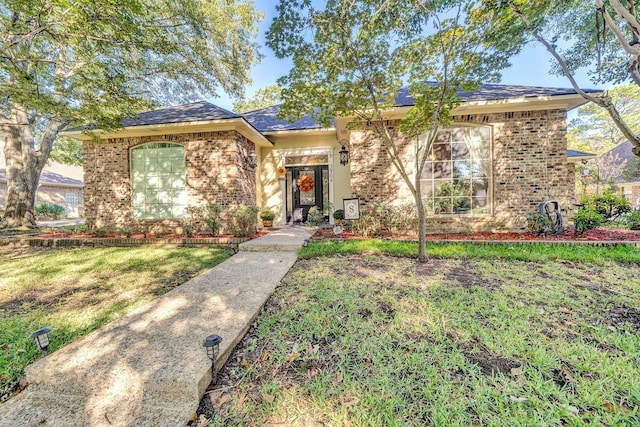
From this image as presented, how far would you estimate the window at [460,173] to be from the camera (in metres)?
7.29

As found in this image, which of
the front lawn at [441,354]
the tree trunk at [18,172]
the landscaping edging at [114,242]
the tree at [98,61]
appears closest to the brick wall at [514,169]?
the front lawn at [441,354]

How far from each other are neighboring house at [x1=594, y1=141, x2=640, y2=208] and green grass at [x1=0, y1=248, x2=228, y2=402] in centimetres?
2441

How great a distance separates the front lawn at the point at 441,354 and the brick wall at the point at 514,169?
3.40m

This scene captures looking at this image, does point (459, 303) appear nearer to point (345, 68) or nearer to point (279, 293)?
point (279, 293)

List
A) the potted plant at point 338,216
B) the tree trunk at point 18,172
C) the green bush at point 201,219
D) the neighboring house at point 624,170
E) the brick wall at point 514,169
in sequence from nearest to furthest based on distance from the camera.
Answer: the brick wall at point 514,169, the green bush at point 201,219, the potted plant at point 338,216, the tree trunk at point 18,172, the neighboring house at point 624,170

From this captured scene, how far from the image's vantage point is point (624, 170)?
1652 cm

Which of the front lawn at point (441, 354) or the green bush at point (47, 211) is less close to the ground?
the green bush at point (47, 211)

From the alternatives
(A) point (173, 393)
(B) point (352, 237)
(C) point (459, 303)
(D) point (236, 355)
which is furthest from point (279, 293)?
(B) point (352, 237)

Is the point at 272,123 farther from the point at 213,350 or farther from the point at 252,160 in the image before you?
the point at 213,350

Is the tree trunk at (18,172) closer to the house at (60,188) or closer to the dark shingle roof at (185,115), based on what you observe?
the dark shingle roof at (185,115)

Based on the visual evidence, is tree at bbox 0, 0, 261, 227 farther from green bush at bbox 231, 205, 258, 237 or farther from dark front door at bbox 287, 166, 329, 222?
dark front door at bbox 287, 166, 329, 222

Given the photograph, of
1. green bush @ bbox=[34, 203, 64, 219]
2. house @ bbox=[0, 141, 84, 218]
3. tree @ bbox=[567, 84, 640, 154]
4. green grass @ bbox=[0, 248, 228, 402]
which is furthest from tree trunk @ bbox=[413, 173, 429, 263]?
tree @ bbox=[567, 84, 640, 154]

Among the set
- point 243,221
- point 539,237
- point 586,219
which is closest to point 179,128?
point 243,221

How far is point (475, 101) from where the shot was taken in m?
6.60
